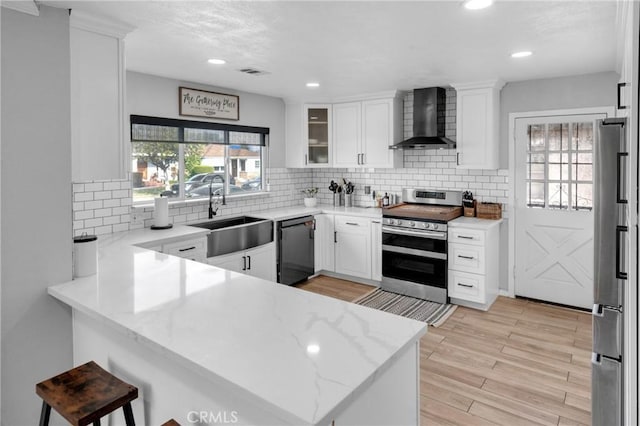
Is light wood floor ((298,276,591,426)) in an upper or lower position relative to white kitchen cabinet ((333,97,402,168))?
lower

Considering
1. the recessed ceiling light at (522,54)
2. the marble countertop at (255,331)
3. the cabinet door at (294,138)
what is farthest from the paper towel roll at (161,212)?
the recessed ceiling light at (522,54)

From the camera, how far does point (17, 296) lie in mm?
2057

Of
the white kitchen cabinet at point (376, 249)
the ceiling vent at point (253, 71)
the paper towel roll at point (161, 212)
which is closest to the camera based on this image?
the ceiling vent at point (253, 71)

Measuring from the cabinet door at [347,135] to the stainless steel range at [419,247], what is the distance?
3.00 feet

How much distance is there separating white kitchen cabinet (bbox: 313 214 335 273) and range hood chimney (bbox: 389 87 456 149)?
1.37m

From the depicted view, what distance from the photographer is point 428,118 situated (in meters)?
4.80

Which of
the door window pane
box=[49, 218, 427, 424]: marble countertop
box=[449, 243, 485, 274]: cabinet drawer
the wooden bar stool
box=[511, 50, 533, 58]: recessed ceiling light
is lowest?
the wooden bar stool

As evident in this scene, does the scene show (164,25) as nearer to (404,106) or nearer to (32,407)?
(32,407)

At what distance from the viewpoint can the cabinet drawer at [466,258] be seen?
4273 mm

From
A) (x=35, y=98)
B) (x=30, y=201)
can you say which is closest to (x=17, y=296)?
(x=30, y=201)

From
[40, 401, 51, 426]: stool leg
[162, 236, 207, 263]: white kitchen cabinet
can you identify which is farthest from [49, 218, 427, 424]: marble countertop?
[162, 236, 207, 263]: white kitchen cabinet

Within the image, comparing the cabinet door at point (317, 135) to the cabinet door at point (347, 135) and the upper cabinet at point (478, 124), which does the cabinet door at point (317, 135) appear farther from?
the upper cabinet at point (478, 124)

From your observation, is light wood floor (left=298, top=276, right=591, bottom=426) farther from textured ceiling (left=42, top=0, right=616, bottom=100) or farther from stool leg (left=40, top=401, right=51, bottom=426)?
textured ceiling (left=42, top=0, right=616, bottom=100)

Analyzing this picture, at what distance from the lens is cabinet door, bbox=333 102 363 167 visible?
5.35m
